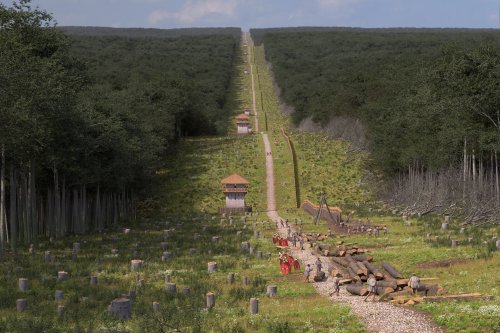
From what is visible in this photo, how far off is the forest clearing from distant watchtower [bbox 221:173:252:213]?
1835mm

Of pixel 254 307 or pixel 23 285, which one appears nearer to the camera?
pixel 254 307

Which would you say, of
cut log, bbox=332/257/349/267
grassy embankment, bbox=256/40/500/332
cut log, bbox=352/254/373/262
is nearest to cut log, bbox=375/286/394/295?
grassy embankment, bbox=256/40/500/332

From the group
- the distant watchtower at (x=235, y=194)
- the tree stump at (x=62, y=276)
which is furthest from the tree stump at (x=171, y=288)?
the distant watchtower at (x=235, y=194)

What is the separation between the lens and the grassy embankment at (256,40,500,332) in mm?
21188

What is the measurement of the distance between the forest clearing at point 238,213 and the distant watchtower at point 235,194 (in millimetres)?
1835

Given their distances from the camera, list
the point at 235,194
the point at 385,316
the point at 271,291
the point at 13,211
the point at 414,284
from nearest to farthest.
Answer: the point at 385,316 → the point at 414,284 → the point at 271,291 → the point at 13,211 → the point at 235,194

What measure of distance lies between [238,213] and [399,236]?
24.4 m

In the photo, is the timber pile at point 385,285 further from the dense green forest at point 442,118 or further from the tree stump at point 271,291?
the dense green forest at point 442,118

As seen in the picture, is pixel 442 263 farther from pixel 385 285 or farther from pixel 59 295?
pixel 59 295

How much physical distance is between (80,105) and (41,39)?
11381 millimetres

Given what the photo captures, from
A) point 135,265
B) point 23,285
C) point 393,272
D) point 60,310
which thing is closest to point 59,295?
point 23,285

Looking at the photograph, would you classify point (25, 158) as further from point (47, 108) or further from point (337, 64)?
point (337, 64)

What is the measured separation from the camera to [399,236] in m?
42.5

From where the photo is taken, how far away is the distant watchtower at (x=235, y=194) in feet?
212
